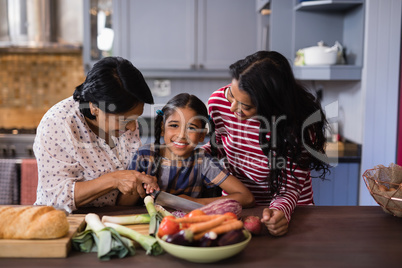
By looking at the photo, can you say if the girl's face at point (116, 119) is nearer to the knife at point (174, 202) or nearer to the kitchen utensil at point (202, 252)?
the knife at point (174, 202)

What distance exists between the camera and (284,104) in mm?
1515

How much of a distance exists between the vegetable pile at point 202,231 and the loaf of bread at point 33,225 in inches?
10.6

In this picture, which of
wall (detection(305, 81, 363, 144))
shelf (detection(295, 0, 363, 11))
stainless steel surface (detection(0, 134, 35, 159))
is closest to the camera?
shelf (detection(295, 0, 363, 11))

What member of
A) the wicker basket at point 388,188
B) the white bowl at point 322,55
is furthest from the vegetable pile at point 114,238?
the white bowl at point 322,55

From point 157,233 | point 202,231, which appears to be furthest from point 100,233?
point 202,231

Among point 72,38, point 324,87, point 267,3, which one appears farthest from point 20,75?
point 324,87

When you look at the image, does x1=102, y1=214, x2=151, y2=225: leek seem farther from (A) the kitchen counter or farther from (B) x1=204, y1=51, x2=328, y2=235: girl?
(B) x1=204, y1=51, x2=328, y2=235: girl

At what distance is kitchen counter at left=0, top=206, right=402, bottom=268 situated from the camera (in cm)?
111

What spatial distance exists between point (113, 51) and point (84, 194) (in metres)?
2.50

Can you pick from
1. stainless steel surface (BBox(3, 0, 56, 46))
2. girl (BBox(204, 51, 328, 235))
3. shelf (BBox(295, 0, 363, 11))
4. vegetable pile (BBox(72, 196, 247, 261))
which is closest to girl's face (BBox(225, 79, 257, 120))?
girl (BBox(204, 51, 328, 235))

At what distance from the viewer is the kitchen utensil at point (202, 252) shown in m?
1.05

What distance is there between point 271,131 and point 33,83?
309 centimetres

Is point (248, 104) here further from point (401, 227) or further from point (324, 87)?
point (324, 87)

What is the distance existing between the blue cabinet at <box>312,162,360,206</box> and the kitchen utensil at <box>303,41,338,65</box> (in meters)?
0.67
